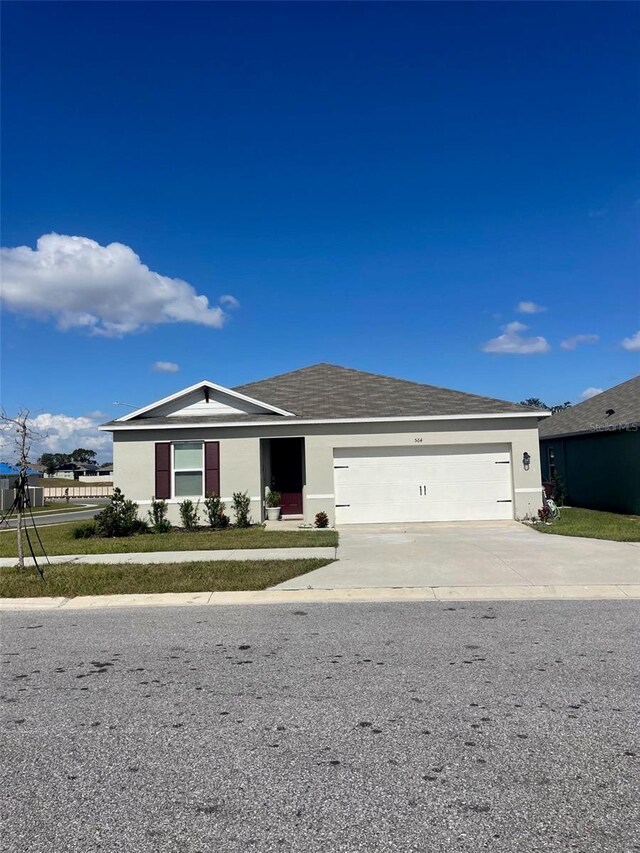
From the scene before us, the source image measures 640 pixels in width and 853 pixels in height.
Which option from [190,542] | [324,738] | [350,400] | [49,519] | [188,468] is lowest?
[324,738]

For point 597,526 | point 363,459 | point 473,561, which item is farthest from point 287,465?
point 473,561

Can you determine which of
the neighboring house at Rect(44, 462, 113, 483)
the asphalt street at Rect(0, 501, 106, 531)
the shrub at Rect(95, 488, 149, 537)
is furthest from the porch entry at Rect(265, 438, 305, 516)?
the neighboring house at Rect(44, 462, 113, 483)

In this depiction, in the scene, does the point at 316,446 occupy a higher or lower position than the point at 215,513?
higher

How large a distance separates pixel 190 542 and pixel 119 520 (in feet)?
11.4

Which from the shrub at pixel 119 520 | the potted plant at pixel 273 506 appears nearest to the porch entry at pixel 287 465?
the potted plant at pixel 273 506

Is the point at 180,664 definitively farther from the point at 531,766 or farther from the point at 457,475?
the point at 457,475

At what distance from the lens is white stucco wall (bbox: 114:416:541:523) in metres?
18.3

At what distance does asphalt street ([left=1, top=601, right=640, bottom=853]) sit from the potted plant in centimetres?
1167

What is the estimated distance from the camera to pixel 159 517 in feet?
59.4

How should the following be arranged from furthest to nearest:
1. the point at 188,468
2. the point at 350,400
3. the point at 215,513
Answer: the point at 350,400 → the point at 188,468 → the point at 215,513

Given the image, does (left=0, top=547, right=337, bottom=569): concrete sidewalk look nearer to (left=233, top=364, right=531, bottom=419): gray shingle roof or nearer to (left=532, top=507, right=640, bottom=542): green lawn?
(left=532, top=507, right=640, bottom=542): green lawn

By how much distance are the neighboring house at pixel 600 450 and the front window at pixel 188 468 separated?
1279 cm

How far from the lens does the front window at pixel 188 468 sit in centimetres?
1870

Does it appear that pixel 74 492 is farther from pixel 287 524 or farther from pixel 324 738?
pixel 324 738
